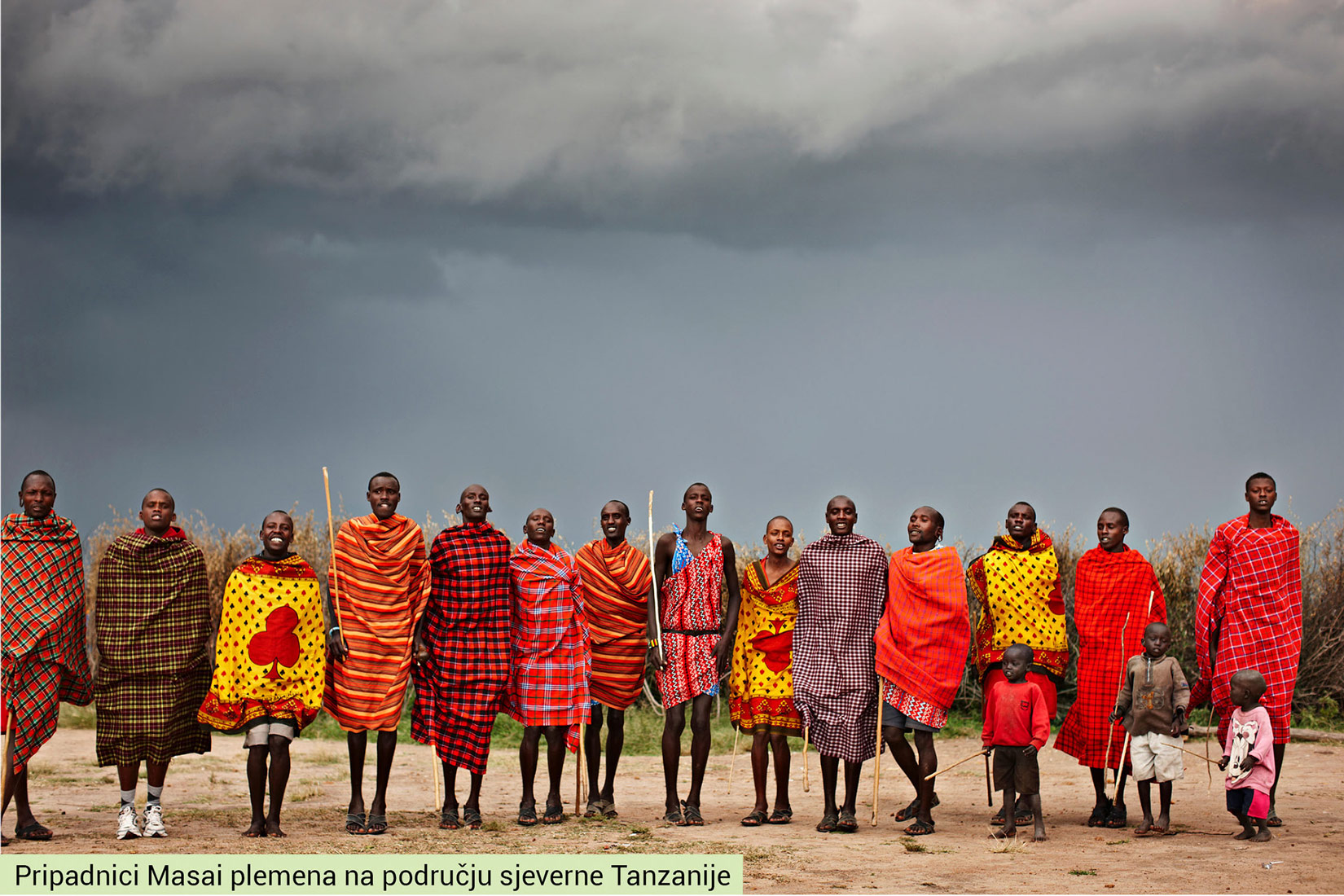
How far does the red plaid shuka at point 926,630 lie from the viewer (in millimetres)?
8289

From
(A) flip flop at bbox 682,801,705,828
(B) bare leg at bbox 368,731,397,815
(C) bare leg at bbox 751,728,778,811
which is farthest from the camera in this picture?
(C) bare leg at bbox 751,728,778,811

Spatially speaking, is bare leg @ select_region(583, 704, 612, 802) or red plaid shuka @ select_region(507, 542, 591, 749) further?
bare leg @ select_region(583, 704, 612, 802)

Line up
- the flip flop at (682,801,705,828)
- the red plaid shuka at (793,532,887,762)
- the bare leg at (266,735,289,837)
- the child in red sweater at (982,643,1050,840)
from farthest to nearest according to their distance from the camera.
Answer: the flip flop at (682,801,705,828) < the red plaid shuka at (793,532,887,762) < the child in red sweater at (982,643,1050,840) < the bare leg at (266,735,289,837)

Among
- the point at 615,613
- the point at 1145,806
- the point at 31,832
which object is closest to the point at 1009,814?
the point at 1145,806

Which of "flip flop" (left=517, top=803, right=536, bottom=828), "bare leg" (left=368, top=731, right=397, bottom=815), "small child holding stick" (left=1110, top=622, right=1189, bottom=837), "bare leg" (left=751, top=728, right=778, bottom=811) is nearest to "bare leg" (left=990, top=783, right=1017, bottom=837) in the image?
"small child holding stick" (left=1110, top=622, right=1189, bottom=837)

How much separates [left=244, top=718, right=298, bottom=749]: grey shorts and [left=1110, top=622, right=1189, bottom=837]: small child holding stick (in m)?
5.42

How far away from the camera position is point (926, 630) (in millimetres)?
8312

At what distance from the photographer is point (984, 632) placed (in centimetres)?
886

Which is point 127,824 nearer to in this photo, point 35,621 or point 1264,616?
point 35,621

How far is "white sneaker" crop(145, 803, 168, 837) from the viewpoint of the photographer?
25.9 ft

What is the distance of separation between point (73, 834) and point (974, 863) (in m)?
5.71

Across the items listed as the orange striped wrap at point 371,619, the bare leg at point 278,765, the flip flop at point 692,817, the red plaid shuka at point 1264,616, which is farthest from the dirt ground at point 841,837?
the red plaid shuka at point 1264,616

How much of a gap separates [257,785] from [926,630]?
436 centimetres

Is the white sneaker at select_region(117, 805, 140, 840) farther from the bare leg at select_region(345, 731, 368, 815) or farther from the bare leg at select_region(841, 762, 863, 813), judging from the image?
the bare leg at select_region(841, 762, 863, 813)
